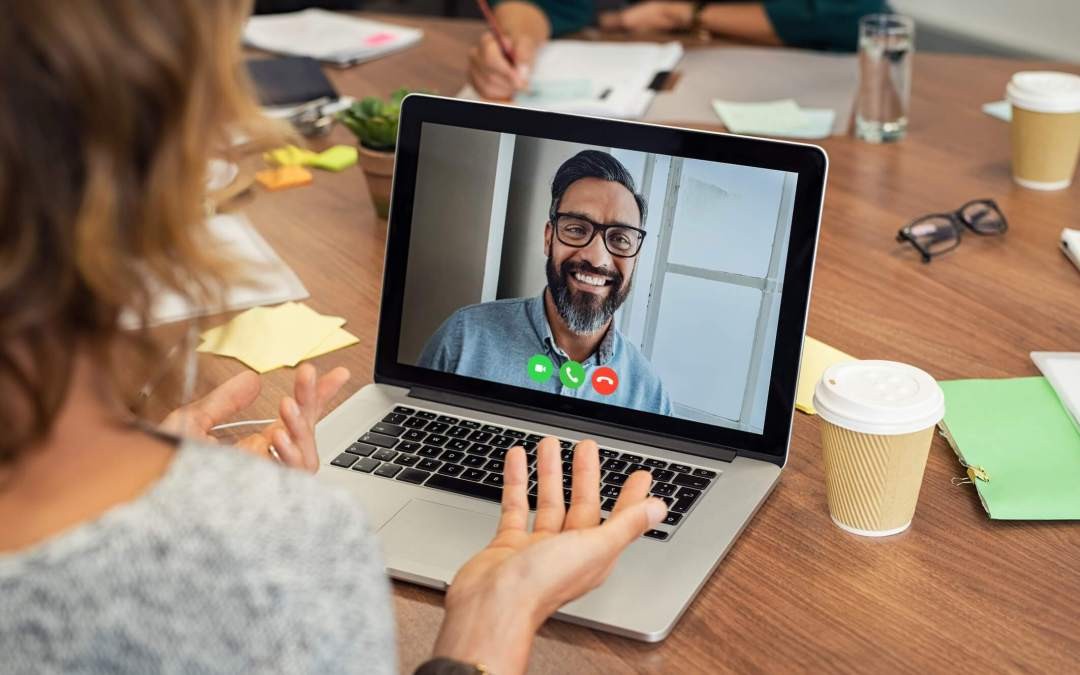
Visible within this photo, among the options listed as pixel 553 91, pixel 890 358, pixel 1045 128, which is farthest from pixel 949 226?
pixel 553 91

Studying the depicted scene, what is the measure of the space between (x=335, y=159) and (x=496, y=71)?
32cm

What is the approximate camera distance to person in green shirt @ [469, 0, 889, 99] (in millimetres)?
2088

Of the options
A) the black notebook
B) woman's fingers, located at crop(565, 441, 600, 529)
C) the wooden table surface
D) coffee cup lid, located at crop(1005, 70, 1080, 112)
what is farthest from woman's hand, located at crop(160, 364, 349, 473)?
coffee cup lid, located at crop(1005, 70, 1080, 112)

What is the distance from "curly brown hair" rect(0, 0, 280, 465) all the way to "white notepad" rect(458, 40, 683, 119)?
1.24 metres

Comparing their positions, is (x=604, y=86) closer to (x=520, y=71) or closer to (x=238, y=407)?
(x=520, y=71)

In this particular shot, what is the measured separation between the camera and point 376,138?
4.66 ft

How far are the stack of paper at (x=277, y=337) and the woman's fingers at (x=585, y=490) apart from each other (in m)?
0.44

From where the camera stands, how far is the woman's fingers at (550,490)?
0.80 meters

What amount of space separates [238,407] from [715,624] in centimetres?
44

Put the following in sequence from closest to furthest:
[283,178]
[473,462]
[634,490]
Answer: [634,490], [473,462], [283,178]

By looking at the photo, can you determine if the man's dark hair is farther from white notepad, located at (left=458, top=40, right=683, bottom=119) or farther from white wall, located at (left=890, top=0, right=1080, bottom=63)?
white wall, located at (left=890, top=0, right=1080, bottom=63)

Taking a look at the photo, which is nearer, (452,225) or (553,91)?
(452,225)

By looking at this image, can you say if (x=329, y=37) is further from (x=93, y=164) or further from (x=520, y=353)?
(x=93, y=164)

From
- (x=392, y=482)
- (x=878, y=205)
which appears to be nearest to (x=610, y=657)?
(x=392, y=482)
